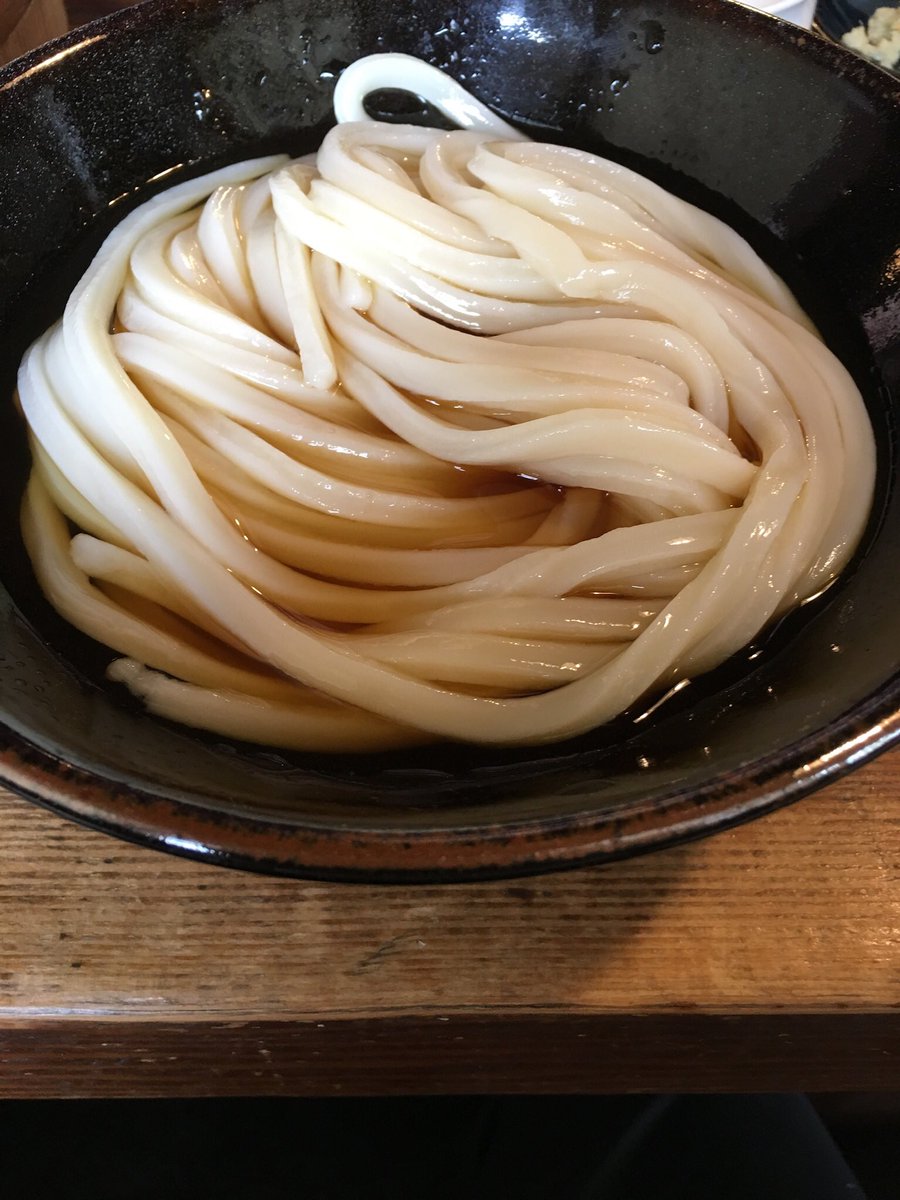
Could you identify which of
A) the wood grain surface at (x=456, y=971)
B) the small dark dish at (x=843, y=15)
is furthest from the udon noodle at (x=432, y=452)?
the small dark dish at (x=843, y=15)

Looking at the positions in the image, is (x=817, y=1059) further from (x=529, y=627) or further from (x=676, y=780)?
(x=529, y=627)

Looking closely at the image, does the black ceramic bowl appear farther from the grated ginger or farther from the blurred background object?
the grated ginger

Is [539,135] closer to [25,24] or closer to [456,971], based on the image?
[25,24]

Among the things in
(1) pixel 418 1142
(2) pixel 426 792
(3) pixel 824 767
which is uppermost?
(3) pixel 824 767

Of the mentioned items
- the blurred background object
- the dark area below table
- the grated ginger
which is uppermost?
the grated ginger

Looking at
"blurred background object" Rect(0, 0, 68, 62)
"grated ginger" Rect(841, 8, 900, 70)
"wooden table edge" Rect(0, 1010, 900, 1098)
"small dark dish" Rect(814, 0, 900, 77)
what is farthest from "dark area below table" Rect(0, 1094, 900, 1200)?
"small dark dish" Rect(814, 0, 900, 77)

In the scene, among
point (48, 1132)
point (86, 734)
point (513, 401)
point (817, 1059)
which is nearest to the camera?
point (86, 734)

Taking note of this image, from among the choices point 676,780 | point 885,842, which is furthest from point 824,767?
point 885,842
